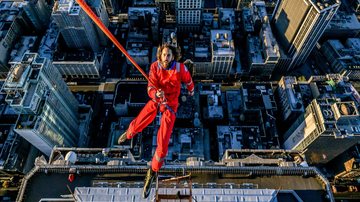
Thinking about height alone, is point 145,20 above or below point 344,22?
below

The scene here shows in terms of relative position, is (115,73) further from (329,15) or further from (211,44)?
(329,15)

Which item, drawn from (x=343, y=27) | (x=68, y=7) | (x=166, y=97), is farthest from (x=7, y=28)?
(x=343, y=27)

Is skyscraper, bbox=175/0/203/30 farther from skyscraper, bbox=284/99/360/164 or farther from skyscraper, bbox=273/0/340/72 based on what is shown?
skyscraper, bbox=284/99/360/164

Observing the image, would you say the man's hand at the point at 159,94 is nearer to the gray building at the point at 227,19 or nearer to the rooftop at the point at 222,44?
the rooftop at the point at 222,44

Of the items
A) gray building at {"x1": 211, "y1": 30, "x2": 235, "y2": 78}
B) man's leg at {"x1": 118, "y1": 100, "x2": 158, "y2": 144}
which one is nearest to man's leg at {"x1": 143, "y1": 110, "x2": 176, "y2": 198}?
man's leg at {"x1": 118, "y1": 100, "x2": 158, "y2": 144}

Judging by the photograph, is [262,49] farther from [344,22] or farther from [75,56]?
[75,56]

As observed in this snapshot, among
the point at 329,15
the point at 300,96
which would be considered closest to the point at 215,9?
the point at 329,15
